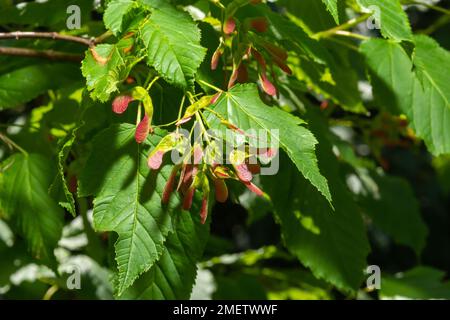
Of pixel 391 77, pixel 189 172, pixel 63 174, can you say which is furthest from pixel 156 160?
pixel 391 77

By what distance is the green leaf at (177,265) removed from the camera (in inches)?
39.7

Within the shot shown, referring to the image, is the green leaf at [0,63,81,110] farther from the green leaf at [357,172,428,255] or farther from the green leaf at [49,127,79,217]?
the green leaf at [357,172,428,255]

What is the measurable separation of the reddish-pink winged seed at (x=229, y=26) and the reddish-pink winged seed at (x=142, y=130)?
0.16 m

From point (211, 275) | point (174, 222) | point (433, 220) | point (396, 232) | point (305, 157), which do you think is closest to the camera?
point (305, 157)

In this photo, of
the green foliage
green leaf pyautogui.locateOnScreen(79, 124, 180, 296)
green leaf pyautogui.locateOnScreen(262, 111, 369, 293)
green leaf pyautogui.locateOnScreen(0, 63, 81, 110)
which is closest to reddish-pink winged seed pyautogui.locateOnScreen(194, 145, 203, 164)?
the green foliage

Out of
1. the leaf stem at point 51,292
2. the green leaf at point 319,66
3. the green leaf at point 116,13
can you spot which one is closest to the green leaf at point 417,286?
the green leaf at point 319,66

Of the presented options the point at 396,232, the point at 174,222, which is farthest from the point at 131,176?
the point at 396,232

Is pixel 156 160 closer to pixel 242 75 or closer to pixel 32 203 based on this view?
pixel 242 75

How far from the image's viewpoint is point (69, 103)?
1.40m

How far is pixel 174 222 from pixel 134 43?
252 millimetres

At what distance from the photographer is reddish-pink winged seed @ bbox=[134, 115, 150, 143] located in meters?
0.89

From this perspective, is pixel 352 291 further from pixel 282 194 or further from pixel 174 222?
pixel 174 222

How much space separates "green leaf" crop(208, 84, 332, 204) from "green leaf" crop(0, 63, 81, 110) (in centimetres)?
50

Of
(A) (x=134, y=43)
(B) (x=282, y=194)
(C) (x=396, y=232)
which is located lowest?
(C) (x=396, y=232)
